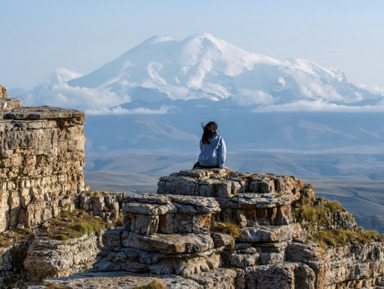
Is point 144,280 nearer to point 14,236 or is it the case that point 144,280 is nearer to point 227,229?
point 227,229

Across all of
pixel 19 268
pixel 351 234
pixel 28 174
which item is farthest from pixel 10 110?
pixel 351 234

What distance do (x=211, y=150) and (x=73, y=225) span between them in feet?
58.4

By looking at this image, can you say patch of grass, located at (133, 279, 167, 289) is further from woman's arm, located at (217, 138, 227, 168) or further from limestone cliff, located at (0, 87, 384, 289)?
woman's arm, located at (217, 138, 227, 168)

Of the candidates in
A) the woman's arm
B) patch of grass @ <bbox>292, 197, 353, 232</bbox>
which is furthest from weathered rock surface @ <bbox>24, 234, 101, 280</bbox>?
the woman's arm

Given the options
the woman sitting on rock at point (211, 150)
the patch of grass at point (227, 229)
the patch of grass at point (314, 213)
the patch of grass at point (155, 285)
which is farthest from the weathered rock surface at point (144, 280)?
the patch of grass at point (314, 213)

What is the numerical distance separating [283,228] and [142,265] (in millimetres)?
3463

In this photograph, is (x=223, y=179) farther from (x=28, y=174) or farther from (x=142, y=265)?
(x=28, y=174)

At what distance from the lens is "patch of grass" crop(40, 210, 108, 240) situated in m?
38.9

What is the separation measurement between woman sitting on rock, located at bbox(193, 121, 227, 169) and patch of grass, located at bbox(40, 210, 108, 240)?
16.4 meters

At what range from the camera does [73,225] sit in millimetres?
39938

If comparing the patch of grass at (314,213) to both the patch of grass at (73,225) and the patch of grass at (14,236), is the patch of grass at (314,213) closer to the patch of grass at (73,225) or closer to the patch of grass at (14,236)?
Result: the patch of grass at (73,225)

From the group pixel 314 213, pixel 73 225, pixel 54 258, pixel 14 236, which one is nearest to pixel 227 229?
pixel 314 213

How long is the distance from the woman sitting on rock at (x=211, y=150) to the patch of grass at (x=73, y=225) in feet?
53.7

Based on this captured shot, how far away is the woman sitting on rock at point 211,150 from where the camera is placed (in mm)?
23297
